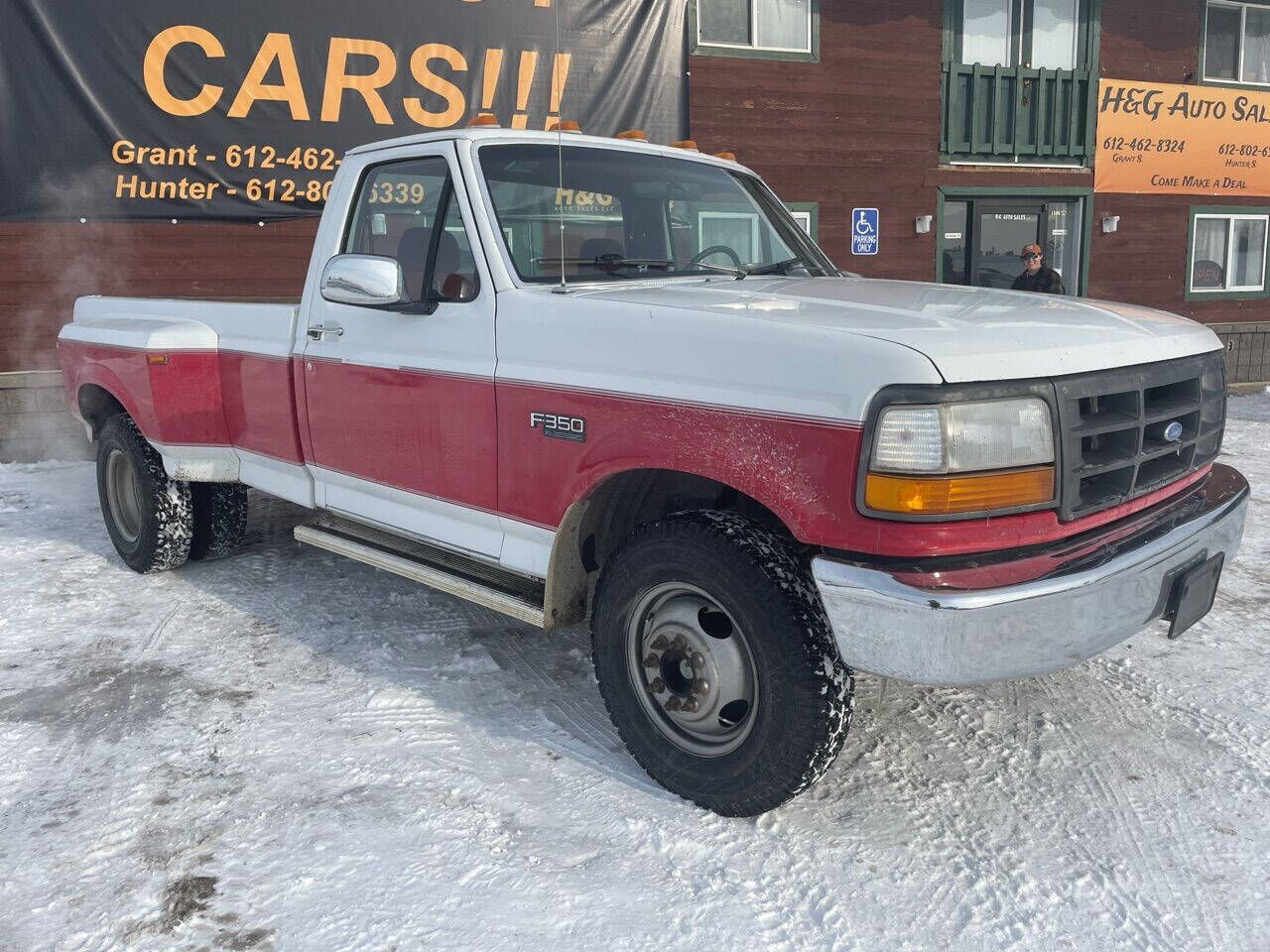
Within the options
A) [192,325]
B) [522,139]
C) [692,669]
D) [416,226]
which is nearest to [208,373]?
[192,325]

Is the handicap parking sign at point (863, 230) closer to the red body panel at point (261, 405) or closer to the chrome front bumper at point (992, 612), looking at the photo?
the red body panel at point (261, 405)

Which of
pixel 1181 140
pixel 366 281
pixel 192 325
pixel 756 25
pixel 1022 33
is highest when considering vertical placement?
pixel 1022 33

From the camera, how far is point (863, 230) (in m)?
12.2

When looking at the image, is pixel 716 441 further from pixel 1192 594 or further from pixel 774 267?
pixel 774 267

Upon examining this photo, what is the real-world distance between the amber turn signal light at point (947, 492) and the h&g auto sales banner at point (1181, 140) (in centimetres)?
1247

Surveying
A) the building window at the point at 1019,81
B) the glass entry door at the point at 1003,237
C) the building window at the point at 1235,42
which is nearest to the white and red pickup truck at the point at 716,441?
the glass entry door at the point at 1003,237

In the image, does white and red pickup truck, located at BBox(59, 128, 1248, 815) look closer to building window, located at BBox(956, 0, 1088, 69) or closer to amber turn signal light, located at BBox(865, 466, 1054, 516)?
amber turn signal light, located at BBox(865, 466, 1054, 516)

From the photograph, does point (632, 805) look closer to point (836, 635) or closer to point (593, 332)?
point (836, 635)

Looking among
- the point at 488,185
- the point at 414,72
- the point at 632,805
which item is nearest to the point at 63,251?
the point at 414,72

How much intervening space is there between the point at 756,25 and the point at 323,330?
900cm

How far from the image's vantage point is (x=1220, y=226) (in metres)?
14.2

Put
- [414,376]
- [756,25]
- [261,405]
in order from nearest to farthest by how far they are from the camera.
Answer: [414,376]
[261,405]
[756,25]

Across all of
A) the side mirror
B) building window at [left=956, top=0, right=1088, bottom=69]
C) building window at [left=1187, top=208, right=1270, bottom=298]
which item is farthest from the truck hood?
building window at [left=1187, top=208, right=1270, bottom=298]

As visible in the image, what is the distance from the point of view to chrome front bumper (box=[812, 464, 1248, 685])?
2391mm
